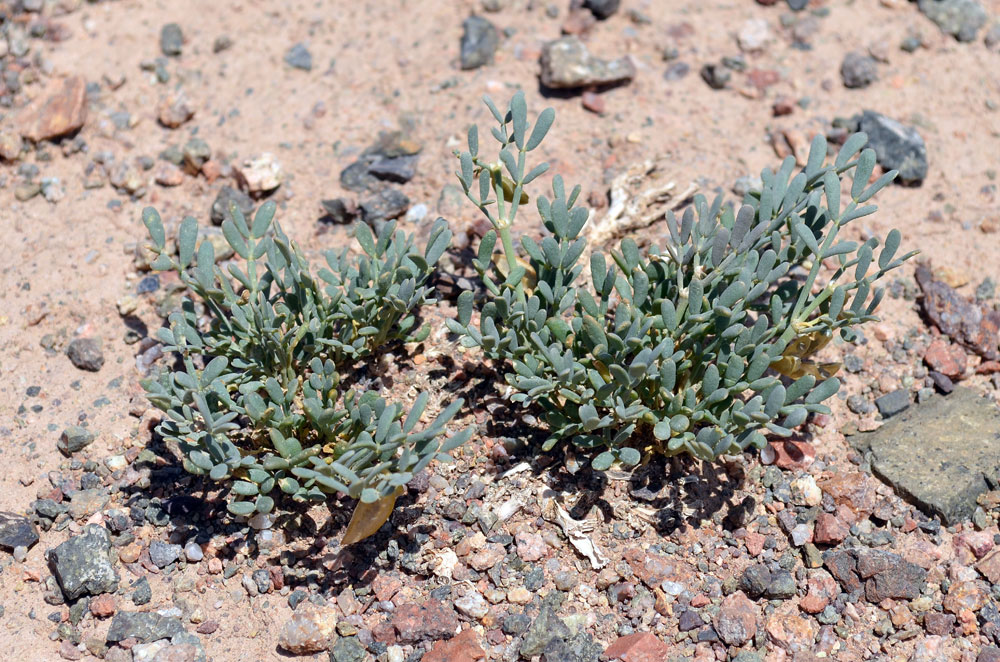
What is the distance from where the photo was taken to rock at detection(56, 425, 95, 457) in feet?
11.5

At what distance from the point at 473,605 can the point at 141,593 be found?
45.9 inches

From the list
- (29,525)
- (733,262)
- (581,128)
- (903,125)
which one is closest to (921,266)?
(903,125)

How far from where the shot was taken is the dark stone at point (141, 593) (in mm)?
3129

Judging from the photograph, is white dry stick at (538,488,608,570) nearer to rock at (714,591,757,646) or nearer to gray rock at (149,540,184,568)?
rock at (714,591,757,646)

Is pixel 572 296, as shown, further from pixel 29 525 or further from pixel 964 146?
pixel 964 146

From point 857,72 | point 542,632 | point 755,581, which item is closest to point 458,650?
point 542,632

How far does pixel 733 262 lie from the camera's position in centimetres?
318

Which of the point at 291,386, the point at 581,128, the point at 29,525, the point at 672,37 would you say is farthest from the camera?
the point at 672,37

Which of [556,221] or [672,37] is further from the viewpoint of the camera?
[672,37]

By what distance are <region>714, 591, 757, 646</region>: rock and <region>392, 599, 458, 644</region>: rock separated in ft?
2.99

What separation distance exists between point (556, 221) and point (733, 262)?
65 cm

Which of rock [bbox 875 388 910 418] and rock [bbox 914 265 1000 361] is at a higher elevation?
rock [bbox 914 265 1000 361]

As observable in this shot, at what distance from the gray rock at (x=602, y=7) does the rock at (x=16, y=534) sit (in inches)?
149

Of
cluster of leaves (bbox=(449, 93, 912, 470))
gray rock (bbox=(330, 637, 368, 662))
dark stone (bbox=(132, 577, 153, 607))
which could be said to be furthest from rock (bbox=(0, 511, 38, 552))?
cluster of leaves (bbox=(449, 93, 912, 470))
